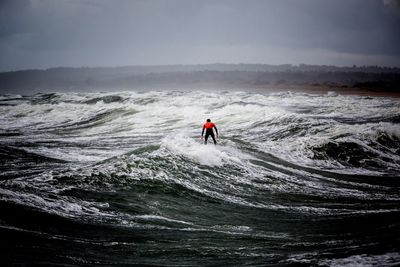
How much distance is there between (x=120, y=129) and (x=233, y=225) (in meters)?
19.1

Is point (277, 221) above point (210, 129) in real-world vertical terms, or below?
below

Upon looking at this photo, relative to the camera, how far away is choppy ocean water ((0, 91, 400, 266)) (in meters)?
6.24

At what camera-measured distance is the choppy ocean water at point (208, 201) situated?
624 cm

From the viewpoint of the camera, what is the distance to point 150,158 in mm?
13031

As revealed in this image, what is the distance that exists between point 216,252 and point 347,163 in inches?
414

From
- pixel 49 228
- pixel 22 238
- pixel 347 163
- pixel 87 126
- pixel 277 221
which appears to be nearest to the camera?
pixel 22 238

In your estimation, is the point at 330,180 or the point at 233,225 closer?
the point at 233,225

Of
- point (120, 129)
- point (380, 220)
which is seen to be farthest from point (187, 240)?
point (120, 129)

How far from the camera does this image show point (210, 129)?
1719 cm

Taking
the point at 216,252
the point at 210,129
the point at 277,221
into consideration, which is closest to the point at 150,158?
the point at 210,129

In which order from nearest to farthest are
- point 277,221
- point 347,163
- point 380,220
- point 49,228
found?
point 49,228, point 380,220, point 277,221, point 347,163

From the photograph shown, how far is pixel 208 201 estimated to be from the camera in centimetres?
1004

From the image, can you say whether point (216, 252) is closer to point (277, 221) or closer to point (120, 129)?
point (277, 221)

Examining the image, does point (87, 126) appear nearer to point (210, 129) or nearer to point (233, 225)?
point (210, 129)
